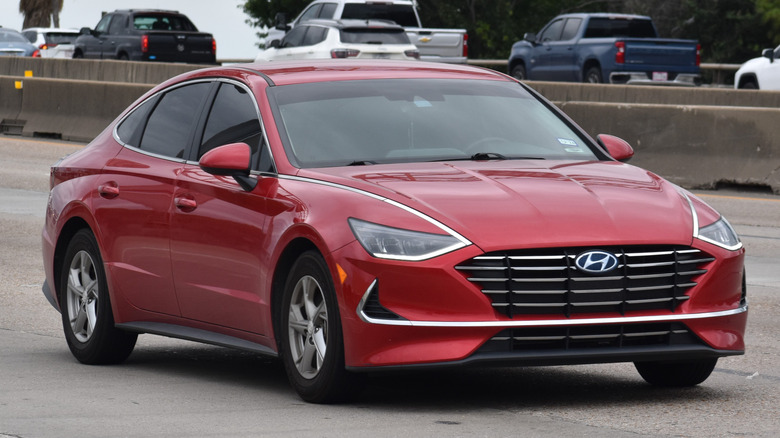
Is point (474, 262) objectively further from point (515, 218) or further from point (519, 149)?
point (519, 149)

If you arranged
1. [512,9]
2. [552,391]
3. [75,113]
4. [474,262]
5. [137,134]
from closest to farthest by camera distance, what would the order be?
[474,262] → [552,391] → [137,134] → [75,113] → [512,9]

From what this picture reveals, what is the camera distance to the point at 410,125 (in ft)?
25.0

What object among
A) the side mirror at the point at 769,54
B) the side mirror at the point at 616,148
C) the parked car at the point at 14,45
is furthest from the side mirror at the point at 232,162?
the parked car at the point at 14,45

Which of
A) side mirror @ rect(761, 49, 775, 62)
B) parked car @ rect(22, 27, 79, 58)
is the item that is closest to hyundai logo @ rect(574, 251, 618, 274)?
side mirror @ rect(761, 49, 775, 62)

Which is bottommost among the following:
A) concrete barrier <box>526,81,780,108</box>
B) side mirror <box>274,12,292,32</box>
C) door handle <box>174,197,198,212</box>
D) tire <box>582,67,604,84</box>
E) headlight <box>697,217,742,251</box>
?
tire <box>582,67,604,84</box>

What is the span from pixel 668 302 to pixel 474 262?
877mm

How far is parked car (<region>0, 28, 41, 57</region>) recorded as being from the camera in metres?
50.3

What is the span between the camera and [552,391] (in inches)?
286

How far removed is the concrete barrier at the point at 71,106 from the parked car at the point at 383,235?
1959 centimetres

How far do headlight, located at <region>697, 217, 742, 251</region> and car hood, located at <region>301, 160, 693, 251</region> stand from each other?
8cm

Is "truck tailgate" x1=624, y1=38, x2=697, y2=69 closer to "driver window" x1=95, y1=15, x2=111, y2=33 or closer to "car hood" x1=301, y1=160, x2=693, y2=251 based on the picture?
"driver window" x1=95, y1=15, x2=111, y2=33

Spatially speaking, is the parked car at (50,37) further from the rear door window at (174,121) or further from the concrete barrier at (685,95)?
the rear door window at (174,121)

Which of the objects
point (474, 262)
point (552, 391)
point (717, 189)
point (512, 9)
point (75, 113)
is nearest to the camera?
point (474, 262)

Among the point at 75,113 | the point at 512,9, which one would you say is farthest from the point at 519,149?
the point at 512,9
